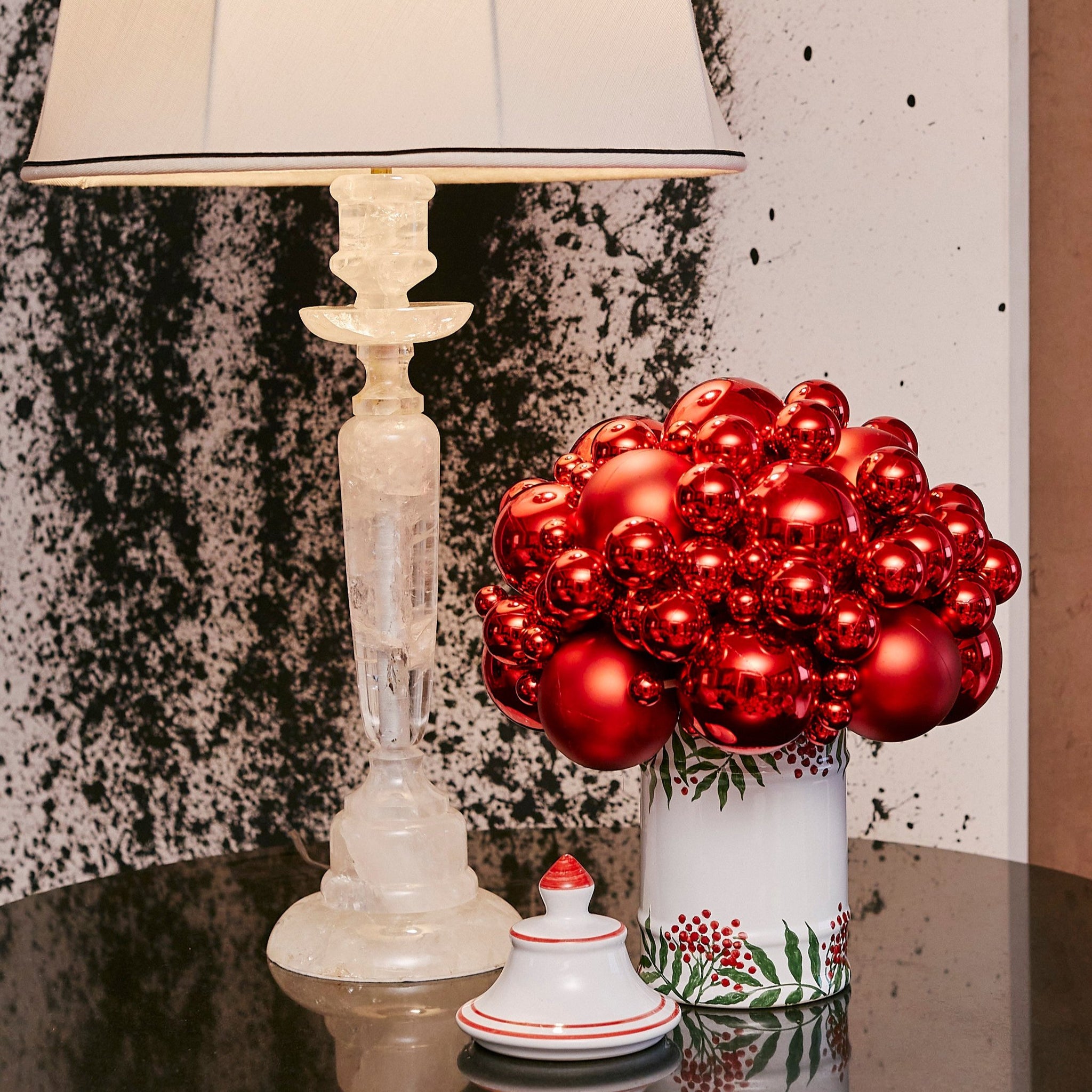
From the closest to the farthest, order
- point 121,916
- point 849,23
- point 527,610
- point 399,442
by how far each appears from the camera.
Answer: point 527,610, point 399,442, point 121,916, point 849,23

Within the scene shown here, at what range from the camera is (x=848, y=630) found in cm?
72

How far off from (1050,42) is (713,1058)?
1086 millimetres

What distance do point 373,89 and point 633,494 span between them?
240 mm

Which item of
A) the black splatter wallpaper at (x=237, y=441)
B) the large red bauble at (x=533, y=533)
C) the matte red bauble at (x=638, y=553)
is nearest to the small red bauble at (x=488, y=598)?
the large red bauble at (x=533, y=533)

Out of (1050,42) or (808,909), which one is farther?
(1050,42)

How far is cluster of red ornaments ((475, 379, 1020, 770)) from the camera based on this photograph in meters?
0.72

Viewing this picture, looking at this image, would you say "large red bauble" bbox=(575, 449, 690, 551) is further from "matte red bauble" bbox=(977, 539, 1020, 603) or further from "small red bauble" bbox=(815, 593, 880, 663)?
"matte red bauble" bbox=(977, 539, 1020, 603)

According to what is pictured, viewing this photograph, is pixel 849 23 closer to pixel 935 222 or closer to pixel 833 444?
pixel 935 222

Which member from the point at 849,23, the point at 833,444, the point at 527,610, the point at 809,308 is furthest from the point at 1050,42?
the point at 527,610

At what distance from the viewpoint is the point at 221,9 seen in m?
0.75

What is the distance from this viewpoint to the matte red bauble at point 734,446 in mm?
775

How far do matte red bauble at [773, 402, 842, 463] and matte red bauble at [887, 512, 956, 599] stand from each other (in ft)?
0.19

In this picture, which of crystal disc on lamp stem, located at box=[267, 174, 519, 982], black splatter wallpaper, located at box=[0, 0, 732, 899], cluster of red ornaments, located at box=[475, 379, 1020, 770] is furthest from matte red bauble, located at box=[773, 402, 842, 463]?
black splatter wallpaper, located at box=[0, 0, 732, 899]

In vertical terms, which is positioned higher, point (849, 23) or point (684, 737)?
point (849, 23)
